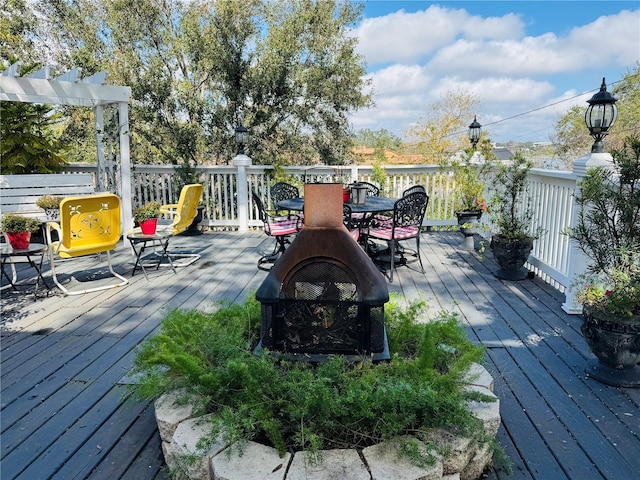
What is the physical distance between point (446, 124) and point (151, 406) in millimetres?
15225

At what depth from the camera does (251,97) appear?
387 inches

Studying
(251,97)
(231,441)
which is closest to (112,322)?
(231,441)

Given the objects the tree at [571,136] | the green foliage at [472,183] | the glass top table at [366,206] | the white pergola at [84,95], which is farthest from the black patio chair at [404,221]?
the tree at [571,136]

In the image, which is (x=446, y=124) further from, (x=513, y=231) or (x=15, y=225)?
(x=15, y=225)

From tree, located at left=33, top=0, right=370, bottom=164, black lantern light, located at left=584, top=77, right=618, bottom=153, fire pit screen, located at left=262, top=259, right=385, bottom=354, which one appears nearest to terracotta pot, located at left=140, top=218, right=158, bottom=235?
fire pit screen, located at left=262, top=259, right=385, bottom=354

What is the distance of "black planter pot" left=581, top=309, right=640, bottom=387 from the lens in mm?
2270

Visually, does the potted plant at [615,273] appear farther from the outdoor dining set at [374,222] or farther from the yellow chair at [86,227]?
the yellow chair at [86,227]

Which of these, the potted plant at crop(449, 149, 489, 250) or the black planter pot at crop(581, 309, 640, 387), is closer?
the black planter pot at crop(581, 309, 640, 387)

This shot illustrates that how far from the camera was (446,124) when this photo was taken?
15.5m

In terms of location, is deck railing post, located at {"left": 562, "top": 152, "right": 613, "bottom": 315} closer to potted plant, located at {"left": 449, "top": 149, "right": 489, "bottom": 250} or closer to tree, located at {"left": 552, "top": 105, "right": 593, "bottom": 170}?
potted plant, located at {"left": 449, "top": 149, "right": 489, "bottom": 250}

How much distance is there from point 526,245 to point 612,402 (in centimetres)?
217

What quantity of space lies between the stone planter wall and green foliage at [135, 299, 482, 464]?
51 millimetres

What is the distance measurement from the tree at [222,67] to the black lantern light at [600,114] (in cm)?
719

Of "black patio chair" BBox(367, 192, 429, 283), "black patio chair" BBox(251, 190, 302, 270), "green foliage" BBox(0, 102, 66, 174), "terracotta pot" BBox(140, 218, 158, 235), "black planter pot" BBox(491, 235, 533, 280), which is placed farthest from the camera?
"green foliage" BBox(0, 102, 66, 174)
